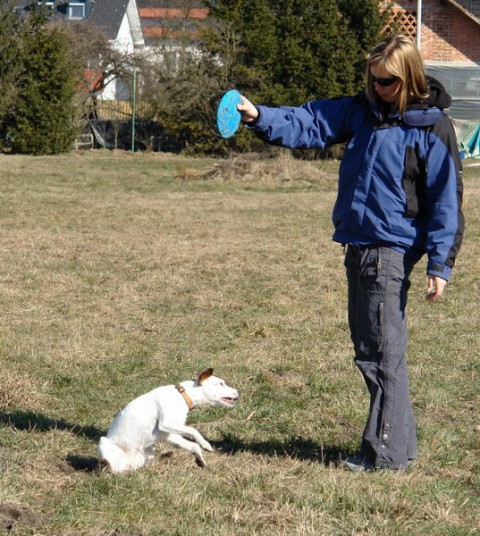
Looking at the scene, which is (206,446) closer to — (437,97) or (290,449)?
(290,449)

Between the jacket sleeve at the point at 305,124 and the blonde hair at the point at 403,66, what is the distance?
0.27m

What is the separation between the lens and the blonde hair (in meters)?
4.39

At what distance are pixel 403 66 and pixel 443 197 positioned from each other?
0.62m

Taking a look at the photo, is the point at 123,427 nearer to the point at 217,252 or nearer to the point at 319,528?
the point at 319,528

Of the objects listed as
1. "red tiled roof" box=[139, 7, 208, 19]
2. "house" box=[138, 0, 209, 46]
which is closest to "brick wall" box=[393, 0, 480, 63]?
"house" box=[138, 0, 209, 46]

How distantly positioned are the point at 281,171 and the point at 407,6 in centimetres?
1534

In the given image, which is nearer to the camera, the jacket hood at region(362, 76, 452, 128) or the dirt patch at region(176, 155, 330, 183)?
the jacket hood at region(362, 76, 452, 128)

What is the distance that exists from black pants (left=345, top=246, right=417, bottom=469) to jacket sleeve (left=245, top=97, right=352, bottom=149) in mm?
555

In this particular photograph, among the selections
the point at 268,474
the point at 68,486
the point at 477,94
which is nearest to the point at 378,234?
the point at 268,474

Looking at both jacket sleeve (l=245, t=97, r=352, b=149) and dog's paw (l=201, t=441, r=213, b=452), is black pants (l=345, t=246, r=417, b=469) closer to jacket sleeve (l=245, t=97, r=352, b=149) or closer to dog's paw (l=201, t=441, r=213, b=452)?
jacket sleeve (l=245, t=97, r=352, b=149)

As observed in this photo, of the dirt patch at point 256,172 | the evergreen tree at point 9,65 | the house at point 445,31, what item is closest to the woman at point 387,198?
the dirt patch at point 256,172

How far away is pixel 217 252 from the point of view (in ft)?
38.8

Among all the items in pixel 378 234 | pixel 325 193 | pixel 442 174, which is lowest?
pixel 325 193

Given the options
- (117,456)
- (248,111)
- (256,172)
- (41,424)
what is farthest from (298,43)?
(117,456)
